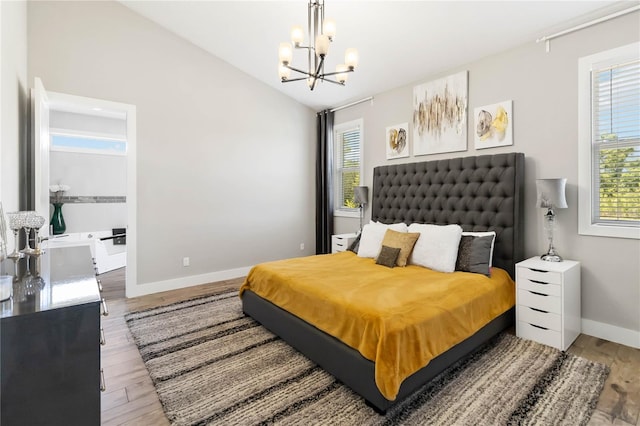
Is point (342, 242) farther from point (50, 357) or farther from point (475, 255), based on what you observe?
point (50, 357)

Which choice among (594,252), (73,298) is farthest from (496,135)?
(73,298)

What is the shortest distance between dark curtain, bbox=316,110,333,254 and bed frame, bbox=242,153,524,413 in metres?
1.06

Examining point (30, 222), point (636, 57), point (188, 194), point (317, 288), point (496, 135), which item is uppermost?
point (636, 57)

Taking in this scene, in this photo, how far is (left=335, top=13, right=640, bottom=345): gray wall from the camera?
2.42 metres

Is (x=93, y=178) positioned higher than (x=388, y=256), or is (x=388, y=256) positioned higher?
(x=93, y=178)

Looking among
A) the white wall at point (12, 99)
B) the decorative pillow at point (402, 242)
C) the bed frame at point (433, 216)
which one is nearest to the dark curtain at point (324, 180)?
the bed frame at point (433, 216)

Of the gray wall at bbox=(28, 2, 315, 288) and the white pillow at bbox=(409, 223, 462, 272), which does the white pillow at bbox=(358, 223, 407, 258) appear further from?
the gray wall at bbox=(28, 2, 315, 288)

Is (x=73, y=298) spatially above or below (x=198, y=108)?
below

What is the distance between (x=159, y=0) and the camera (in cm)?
329

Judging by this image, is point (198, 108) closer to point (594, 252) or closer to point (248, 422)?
point (248, 422)

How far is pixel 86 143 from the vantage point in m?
5.50

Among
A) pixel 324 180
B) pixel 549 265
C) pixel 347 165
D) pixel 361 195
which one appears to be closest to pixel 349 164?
pixel 347 165

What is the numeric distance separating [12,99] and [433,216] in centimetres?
399

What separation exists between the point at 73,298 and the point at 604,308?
3606 mm
